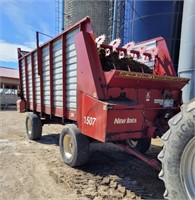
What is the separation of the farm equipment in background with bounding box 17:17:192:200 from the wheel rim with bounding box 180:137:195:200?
1288 mm

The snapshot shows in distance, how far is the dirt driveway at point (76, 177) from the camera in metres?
3.53

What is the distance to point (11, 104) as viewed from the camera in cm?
2102

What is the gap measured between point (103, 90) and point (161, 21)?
24.3 ft

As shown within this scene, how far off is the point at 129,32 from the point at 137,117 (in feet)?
29.0

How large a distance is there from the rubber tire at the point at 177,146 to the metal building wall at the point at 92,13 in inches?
510

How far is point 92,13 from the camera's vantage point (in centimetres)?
1479

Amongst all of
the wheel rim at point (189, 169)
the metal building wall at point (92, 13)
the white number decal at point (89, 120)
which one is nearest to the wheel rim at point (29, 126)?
the white number decal at point (89, 120)

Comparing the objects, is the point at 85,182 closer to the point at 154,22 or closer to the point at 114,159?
the point at 114,159

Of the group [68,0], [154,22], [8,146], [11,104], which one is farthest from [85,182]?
[11,104]

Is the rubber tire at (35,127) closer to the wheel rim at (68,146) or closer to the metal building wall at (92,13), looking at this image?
the wheel rim at (68,146)

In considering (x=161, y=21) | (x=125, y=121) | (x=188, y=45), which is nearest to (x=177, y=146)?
(x=125, y=121)

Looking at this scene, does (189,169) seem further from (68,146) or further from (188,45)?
(188,45)

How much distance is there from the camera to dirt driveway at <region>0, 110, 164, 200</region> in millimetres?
3525

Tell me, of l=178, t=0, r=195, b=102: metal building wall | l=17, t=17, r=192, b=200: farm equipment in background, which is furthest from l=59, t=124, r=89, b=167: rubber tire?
l=178, t=0, r=195, b=102: metal building wall
